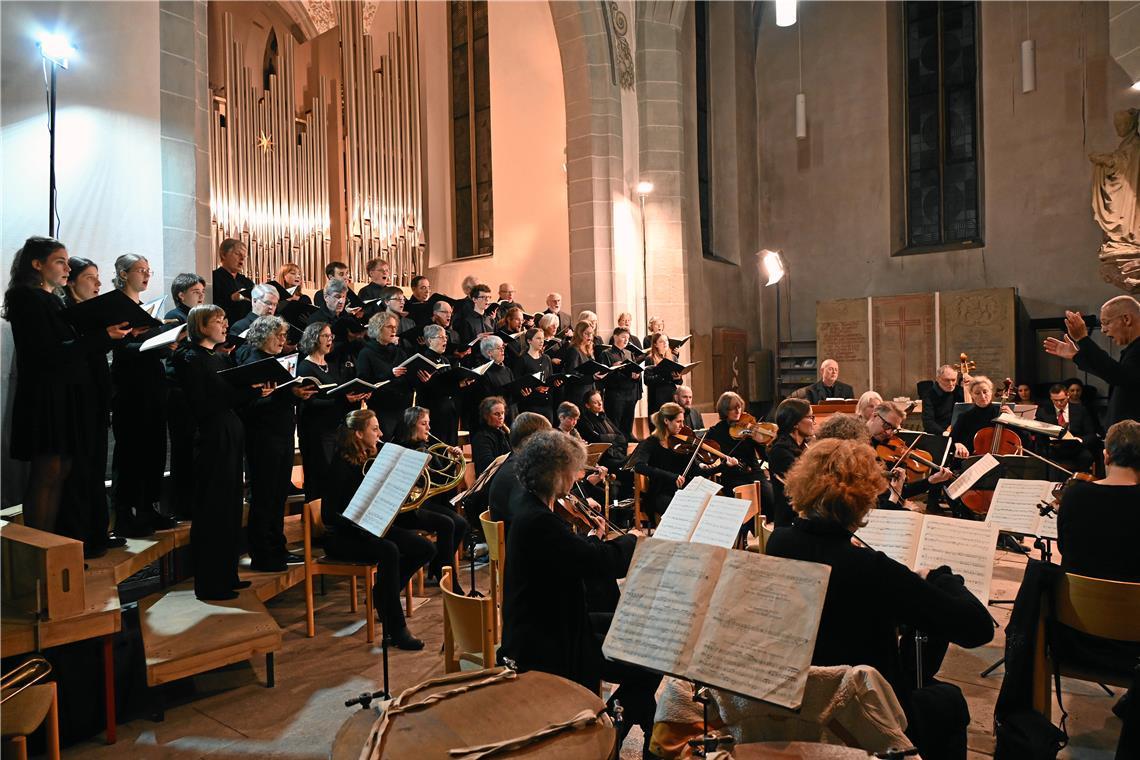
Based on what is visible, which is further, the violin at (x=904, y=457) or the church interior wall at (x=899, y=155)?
the church interior wall at (x=899, y=155)

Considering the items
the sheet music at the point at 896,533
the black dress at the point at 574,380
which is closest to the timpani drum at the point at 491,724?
the sheet music at the point at 896,533

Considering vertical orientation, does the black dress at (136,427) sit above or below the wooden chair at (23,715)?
above

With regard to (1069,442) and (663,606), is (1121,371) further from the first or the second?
(663,606)

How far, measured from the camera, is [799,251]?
1434 centimetres

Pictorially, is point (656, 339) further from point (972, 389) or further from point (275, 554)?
point (275, 554)

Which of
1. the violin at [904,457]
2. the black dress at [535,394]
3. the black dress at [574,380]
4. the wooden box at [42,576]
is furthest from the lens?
the black dress at [574,380]

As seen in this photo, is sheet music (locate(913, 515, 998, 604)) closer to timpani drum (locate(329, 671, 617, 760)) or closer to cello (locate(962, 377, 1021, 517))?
timpani drum (locate(329, 671, 617, 760))

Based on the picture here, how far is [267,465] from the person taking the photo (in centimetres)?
491

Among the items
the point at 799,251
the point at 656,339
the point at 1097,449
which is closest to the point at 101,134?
the point at 656,339

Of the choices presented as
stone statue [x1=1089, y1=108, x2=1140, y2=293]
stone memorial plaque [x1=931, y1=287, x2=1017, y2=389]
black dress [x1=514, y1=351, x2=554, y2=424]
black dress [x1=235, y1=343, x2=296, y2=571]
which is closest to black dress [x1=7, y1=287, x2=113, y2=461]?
black dress [x1=235, y1=343, x2=296, y2=571]

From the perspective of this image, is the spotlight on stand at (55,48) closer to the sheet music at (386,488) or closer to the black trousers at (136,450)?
the black trousers at (136,450)

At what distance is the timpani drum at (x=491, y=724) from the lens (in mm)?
1989

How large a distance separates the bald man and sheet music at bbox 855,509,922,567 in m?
2.35

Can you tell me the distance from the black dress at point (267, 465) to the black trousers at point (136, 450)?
1.56ft
